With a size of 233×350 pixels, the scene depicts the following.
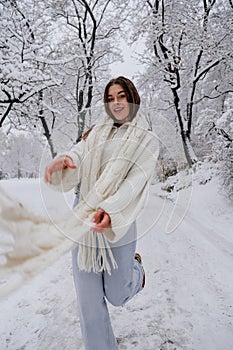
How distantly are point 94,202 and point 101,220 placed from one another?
0.56ft

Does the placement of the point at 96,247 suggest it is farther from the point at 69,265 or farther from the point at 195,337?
the point at 69,265

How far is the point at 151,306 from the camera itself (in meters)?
2.46

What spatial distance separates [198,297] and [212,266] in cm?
81

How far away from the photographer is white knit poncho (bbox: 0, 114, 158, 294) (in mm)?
1405

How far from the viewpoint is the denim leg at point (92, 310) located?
1673 mm

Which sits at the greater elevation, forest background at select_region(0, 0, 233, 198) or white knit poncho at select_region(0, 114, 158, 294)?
forest background at select_region(0, 0, 233, 198)

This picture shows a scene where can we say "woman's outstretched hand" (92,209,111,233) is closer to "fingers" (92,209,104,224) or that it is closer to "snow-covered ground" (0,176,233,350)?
"fingers" (92,209,104,224)

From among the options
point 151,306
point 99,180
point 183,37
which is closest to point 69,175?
point 99,180

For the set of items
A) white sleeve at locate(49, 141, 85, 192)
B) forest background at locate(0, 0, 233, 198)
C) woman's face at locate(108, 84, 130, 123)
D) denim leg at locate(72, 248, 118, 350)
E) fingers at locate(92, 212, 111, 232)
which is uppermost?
forest background at locate(0, 0, 233, 198)

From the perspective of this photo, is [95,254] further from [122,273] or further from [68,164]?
[68,164]

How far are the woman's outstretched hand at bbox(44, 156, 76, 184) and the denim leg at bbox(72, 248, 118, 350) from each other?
627 millimetres

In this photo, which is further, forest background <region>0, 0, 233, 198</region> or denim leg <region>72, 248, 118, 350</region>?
forest background <region>0, 0, 233, 198</region>

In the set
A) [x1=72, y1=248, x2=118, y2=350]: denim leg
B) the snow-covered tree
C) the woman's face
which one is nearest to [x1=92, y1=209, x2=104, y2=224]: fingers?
[x1=72, y1=248, x2=118, y2=350]: denim leg

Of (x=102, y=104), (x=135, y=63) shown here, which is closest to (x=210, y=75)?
(x=135, y=63)
